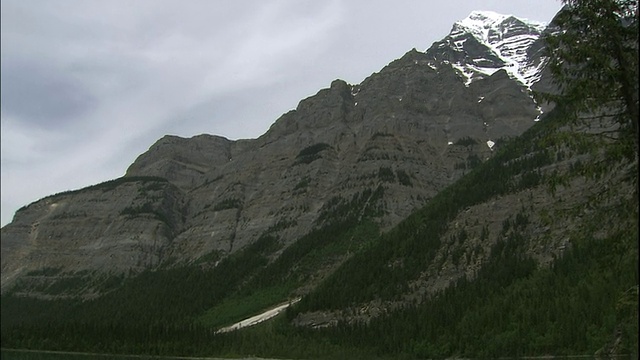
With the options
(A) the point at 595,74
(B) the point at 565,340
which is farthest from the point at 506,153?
(A) the point at 595,74

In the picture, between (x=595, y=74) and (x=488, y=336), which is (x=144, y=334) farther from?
(x=595, y=74)

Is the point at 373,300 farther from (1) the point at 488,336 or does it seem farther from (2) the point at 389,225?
(2) the point at 389,225

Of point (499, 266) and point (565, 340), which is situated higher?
point (499, 266)

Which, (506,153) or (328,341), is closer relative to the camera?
(328,341)

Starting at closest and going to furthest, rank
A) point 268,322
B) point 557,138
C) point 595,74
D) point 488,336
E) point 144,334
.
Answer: point 557,138, point 595,74, point 488,336, point 144,334, point 268,322

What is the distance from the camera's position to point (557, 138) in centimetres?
1875

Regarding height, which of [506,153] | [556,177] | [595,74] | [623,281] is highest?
[506,153]

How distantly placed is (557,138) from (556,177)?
5.39ft

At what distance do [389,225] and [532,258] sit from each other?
2896 inches

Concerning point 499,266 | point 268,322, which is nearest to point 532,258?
point 499,266

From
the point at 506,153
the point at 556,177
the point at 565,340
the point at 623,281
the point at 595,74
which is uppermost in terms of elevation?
the point at 506,153

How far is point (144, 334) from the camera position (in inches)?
4756

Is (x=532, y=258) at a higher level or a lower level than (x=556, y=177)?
lower

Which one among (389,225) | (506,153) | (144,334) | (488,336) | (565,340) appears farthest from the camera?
(389,225)
